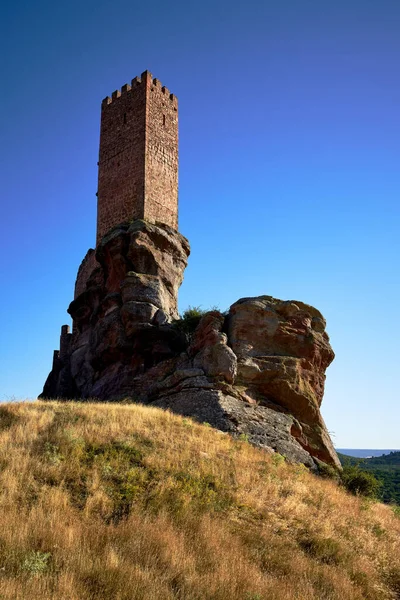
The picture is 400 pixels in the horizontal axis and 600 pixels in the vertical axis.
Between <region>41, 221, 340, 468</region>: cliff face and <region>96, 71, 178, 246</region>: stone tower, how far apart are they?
1.52 meters

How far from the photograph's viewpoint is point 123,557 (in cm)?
672

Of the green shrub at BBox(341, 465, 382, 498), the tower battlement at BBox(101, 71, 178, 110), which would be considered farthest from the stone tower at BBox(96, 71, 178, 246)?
the green shrub at BBox(341, 465, 382, 498)

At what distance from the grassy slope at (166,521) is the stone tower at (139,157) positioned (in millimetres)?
12921

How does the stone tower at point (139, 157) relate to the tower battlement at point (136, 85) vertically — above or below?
below

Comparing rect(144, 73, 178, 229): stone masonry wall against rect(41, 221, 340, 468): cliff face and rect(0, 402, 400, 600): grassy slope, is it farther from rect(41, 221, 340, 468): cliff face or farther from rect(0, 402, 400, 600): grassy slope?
rect(0, 402, 400, 600): grassy slope

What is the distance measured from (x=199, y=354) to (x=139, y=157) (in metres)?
10.8

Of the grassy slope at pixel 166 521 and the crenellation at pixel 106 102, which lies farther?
the crenellation at pixel 106 102

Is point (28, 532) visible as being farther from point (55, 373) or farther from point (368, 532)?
point (55, 373)

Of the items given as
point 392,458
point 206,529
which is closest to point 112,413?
point 206,529

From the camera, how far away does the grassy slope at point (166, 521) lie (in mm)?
6363

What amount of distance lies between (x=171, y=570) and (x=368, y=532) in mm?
5417

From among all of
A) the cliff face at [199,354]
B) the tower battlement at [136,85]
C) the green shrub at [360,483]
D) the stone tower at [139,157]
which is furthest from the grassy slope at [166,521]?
the tower battlement at [136,85]

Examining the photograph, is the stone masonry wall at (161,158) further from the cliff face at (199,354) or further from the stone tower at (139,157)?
the cliff face at (199,354)

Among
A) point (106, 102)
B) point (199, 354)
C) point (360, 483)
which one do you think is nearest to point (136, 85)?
point (106, 102)
